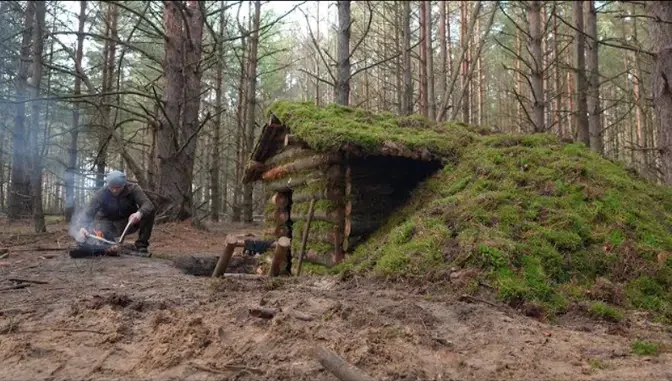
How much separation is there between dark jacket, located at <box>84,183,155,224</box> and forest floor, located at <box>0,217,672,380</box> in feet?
9.88

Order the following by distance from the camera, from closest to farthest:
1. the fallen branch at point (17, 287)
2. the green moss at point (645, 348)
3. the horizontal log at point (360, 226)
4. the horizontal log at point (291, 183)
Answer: the green moss at point (645, 348) < the fallen branch at point (17, 287) < the horizontal log at point (360, 226) < the horizontal log at point (291, 183)

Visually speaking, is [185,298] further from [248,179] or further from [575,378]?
[248,179]

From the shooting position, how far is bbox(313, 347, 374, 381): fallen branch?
8.35 ft

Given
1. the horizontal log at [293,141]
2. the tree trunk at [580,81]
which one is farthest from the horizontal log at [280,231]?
the tree trunk at [580,81]

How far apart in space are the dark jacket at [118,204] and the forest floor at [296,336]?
3.01 m

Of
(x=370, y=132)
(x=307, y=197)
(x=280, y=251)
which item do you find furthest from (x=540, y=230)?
(x=307, y=197)

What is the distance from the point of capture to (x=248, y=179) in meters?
10.8

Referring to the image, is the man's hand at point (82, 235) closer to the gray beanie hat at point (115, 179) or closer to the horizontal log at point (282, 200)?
the gray beanie hat at point (115, 179)

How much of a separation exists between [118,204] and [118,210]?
0.36 feet

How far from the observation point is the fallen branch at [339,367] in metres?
2.54

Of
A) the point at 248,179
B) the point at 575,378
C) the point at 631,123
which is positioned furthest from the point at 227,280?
the point at 631,123

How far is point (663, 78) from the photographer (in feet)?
21.6

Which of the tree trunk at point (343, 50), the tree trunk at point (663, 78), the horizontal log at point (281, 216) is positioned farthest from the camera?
the tree trunk at point (343, 50)

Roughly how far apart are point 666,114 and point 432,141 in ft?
10.4
